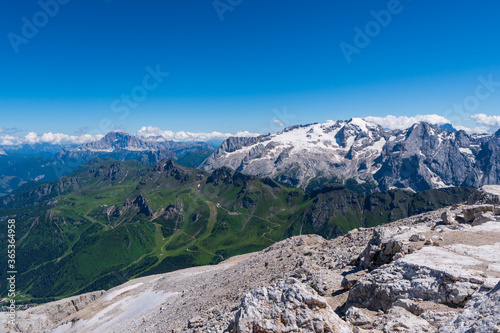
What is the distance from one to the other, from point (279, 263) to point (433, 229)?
2457 centimetres

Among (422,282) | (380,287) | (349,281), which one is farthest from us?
(349,281)

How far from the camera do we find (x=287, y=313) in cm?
1581

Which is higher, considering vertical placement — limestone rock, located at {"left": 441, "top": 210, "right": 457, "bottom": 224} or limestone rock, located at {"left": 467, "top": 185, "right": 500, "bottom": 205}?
limestone rock, located at {"left": 467, "top": 185, "right": 500, "bottom": 205}

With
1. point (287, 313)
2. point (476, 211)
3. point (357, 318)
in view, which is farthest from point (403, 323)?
point (476, 211)

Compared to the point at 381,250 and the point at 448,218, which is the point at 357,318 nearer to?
the point at 381,250

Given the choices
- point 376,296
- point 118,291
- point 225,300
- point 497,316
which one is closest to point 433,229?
point 376,296

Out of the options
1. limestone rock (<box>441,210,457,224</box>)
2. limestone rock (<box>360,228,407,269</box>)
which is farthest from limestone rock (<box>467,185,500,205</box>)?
limestone rock (<box>360,228,407,269</box>)

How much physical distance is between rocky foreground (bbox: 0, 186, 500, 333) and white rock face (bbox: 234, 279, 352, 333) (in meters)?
0.05

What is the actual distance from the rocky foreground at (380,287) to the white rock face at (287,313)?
5cm

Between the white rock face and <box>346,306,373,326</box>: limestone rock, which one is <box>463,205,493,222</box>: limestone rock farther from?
the white rock face

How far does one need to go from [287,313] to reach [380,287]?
10.1 m

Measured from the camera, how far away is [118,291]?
8338 cm

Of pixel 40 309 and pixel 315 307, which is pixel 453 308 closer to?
pixel 315 307

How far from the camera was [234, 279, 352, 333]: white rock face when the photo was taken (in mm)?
15281
